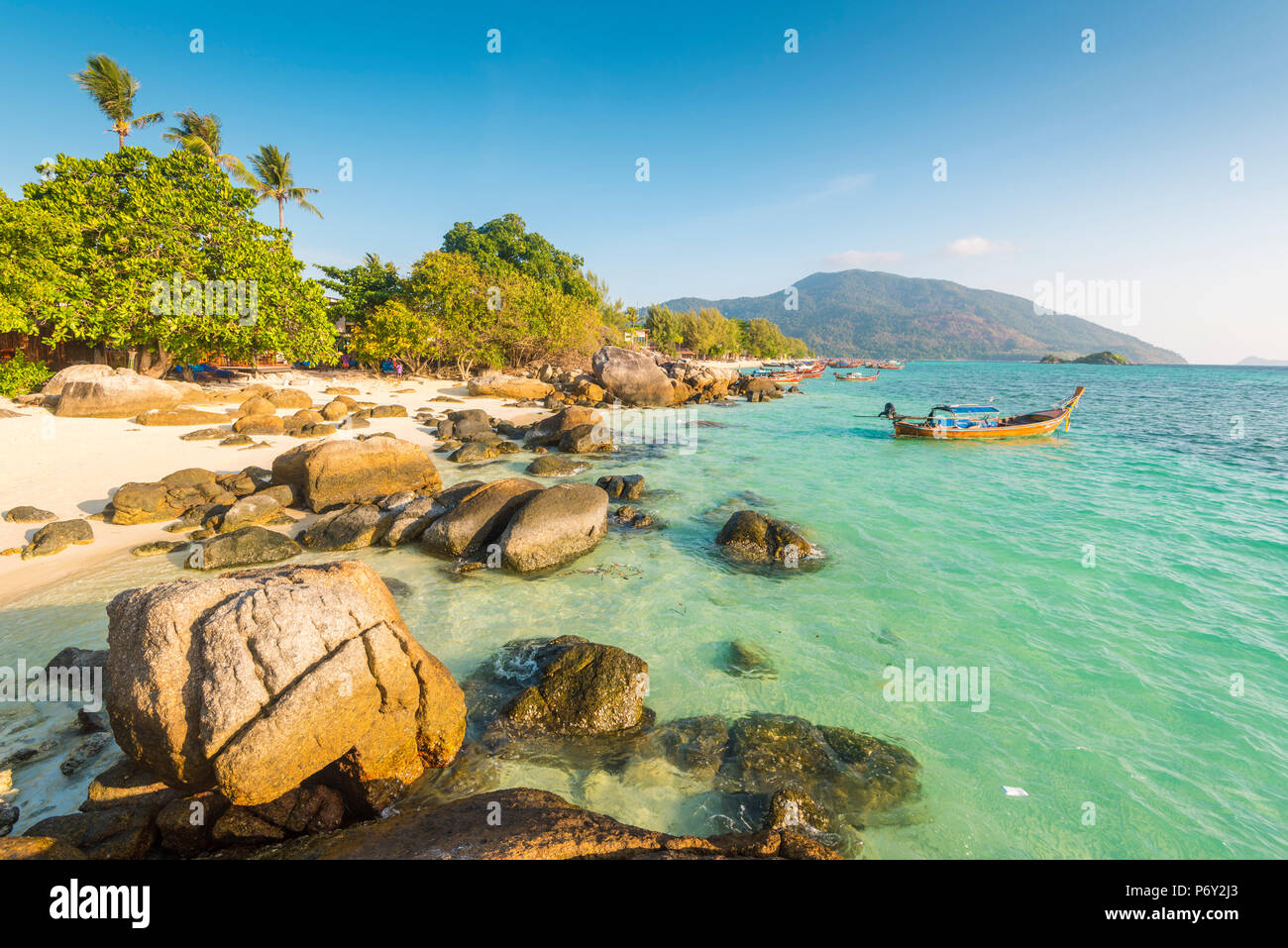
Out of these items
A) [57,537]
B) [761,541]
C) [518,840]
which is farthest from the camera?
[761,541]

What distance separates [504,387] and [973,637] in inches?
1290

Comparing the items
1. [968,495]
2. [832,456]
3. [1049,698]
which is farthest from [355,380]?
[1049,698]

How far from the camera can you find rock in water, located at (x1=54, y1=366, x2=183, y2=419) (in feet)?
65.7

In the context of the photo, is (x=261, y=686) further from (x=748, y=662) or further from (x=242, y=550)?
(x=242, y=550)

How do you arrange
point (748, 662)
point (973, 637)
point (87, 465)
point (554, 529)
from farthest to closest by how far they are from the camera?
point (87, 465), point (554, 529), point (973, 637), point (748, 662)

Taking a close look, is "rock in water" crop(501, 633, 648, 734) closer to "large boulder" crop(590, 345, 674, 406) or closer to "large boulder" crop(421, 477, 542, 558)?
"large boulder" crop(421, 477, 542, 558)

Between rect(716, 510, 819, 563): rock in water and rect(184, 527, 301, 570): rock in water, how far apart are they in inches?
381

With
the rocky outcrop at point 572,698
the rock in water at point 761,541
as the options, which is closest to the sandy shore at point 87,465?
the rocky outcrop at point 572,698

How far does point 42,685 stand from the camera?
620 cm

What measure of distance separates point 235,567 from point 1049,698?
14.5m

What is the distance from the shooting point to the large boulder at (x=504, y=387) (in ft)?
117

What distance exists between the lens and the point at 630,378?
125 feet

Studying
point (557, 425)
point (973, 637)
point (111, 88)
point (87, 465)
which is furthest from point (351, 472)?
point (111, 88)

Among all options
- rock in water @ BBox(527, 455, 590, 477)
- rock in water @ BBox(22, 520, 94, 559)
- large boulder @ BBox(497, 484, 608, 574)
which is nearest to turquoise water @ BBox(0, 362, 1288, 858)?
large boulder @ BBox(497, 484, 608, 574)
